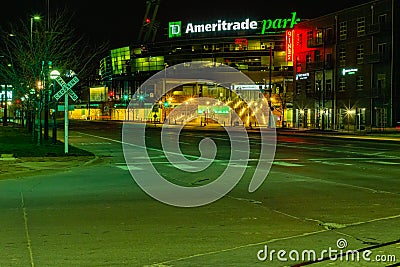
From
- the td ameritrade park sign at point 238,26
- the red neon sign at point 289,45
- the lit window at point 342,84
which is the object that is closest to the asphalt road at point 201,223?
the lit window at point 342,84

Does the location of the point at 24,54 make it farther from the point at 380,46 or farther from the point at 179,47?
the point at 179,47

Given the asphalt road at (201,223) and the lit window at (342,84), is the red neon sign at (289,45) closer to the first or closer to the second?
the lit window at (342,84)

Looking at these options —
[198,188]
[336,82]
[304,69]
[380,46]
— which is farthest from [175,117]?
[198,188]

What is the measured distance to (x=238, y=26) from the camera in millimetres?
113438

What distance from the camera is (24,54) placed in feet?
115

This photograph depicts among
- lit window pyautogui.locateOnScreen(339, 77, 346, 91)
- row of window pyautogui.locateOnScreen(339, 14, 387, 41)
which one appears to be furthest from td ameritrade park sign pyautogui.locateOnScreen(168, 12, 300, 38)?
lit window pyautogui.locateOnScreen(339, 77, 346, 91)

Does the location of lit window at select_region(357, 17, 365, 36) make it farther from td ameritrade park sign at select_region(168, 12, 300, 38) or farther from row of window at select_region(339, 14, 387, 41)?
td ameritrade park sign at select_region(168, 12, 300, 38)

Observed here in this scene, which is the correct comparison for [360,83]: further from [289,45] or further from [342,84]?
[289,45]

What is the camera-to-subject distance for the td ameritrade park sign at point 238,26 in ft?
359

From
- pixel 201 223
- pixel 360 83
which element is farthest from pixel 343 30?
pixel 201 223

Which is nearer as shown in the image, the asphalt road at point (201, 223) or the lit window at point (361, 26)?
the asphalt road at point (201, 223)

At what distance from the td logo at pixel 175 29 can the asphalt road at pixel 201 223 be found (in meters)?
105

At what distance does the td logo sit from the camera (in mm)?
119750

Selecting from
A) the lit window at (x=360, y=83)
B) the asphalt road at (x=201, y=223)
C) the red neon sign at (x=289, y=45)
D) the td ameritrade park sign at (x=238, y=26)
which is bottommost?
the asphalt road at (x=201, y=223)
